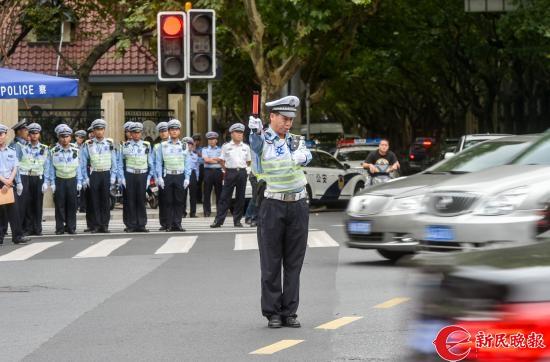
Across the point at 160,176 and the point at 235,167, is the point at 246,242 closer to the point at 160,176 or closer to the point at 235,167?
the point at 160,176

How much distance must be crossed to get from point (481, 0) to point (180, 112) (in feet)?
29.5

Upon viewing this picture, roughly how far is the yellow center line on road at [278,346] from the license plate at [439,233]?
3.23m

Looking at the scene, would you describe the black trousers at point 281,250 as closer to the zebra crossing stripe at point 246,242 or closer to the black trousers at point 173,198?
the zebra crossing stripe at point 246,242

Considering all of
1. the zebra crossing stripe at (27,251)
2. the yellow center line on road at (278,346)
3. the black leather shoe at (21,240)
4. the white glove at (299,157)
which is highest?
the white glove at (299,157)

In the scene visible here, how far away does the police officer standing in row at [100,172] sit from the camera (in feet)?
69.7

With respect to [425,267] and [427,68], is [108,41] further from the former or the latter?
[425,267]

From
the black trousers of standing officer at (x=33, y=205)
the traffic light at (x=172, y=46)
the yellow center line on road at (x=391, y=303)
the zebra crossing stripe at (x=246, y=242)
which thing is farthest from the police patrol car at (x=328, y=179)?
the yellow center line on road at (x=391, y=303)

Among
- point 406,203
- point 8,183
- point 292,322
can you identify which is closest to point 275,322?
point 292,322

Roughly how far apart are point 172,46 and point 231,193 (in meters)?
3.28

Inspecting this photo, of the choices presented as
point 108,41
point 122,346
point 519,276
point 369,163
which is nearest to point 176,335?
point 122,346

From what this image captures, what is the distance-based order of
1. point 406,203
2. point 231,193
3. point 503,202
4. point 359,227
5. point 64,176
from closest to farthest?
point 503,202 < point 406,203 < point 359,227 < point 64,176 < point 231,193

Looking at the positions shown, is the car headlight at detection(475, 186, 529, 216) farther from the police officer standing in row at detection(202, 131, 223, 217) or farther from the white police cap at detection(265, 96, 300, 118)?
the police officer standing in row at detection(202, 131, 223, 217)

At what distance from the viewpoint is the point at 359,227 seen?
14484 mm

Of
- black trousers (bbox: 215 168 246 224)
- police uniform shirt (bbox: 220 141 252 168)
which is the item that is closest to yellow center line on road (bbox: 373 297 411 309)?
black trousers (bbox: 215 168 246 224)
